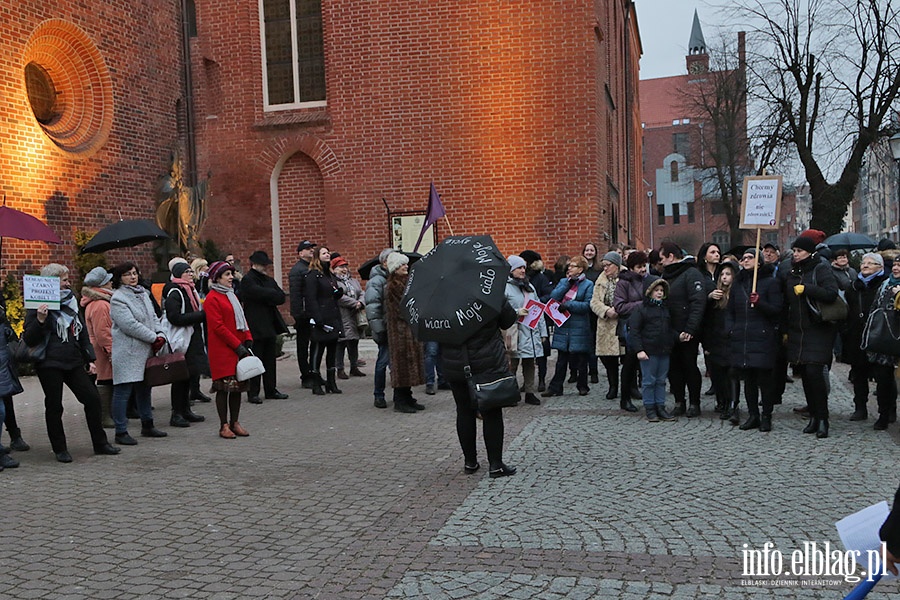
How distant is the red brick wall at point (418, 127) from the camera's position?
17984 millimetres

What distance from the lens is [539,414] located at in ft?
30.2

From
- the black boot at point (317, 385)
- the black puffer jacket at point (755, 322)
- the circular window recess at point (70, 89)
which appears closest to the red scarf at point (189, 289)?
the black boot at point (317, 385)

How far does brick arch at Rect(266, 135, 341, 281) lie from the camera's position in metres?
19.2

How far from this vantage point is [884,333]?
7.39 m

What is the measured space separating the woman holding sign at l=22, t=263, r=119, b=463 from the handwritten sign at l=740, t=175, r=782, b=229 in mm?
6718

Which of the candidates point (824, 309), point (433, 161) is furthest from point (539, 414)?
point (433, 161)

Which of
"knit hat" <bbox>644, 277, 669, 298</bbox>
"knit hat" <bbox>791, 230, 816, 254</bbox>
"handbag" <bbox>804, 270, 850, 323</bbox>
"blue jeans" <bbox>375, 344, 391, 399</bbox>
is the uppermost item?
"knit hat" <bbox>791, 230, 816, 254</bbox>

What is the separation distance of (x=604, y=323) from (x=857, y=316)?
2732 mm

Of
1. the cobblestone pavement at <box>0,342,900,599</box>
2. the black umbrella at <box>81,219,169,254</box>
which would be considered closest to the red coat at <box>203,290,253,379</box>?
the cobblestone pavement at <box>0,342,900,599</box>

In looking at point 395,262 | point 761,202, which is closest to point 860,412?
point 761,202

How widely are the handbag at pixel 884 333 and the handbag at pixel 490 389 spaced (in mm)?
3507

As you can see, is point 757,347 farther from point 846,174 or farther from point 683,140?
point 683,140

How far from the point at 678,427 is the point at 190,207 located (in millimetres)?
12173

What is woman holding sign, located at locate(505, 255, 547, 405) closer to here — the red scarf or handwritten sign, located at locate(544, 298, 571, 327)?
handwritten sign, located at locate(544, 298, 571, 327)
